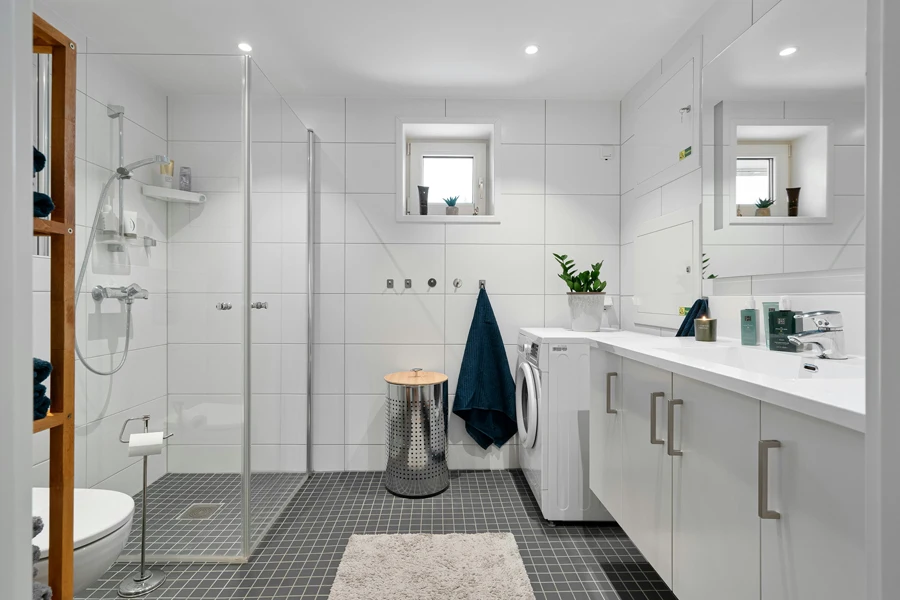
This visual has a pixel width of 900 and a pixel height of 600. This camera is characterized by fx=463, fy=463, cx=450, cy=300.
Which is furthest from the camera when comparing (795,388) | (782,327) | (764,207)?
(764,207)

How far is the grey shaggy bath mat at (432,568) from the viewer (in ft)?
5.49

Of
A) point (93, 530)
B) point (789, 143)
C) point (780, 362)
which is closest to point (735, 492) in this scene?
point (780, 362)

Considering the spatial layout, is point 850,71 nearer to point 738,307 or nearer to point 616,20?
point 738,307

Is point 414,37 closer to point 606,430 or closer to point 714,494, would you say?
point 606,430

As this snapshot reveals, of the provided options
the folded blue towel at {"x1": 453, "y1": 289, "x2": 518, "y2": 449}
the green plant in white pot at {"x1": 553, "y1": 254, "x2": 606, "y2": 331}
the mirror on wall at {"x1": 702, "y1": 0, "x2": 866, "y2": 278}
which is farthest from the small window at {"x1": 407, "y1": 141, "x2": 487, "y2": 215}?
the mirror on wall at {"x1": 702, "y1": 0, "x2": 866, "y2": 278}

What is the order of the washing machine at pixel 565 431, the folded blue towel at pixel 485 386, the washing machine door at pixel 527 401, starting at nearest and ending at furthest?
the washing machine at pixel 565 431 → the washing machine door at pixel 527 401 → the folded blue towel at pixel 485 386

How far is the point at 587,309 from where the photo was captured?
8.49ft

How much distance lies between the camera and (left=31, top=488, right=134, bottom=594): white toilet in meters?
1.29

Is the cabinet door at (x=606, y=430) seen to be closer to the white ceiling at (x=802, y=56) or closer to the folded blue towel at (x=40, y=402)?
the white ceiling at (x=802, y=56)

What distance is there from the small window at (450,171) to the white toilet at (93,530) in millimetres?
2259

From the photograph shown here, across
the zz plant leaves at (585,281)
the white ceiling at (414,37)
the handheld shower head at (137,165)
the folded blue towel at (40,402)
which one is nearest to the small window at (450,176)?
the white ceiling at (414,37)

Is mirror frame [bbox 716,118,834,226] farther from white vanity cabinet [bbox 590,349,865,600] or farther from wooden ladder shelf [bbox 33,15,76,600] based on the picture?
wooden ladder shelf [bbox 33,15,76,600]

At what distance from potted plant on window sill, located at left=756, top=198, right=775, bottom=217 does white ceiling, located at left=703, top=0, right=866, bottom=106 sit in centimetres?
34

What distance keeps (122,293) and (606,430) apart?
193 cm
